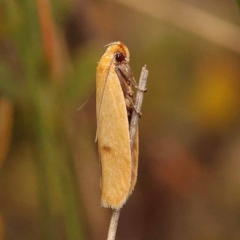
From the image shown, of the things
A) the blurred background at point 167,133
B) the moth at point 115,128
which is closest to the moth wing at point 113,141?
the moth at point 115,128

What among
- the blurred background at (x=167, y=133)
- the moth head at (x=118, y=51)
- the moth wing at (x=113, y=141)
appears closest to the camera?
the moth wing at (x=113, y=141)

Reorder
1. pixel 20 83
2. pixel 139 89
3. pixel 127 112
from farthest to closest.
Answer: pixel 20 83
pixel 127 112
pixel 139 89

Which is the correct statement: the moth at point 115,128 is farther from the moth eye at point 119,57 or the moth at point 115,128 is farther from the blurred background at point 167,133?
the blurred background at point 167,133

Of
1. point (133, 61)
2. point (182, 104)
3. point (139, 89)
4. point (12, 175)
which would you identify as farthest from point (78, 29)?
point (139, 89)

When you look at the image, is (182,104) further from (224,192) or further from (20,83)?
(20,83)

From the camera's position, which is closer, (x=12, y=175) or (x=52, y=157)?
(x=52, y=157)

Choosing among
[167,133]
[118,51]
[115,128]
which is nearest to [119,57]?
[118,51]

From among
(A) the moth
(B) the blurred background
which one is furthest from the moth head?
Answer: (B) the blurred background

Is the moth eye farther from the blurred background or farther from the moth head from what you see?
the blurred background

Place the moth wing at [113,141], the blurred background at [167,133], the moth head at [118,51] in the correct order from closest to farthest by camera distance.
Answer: the moth wing at [113,141]
the moth head at [118,51]
the blurred background at [167,133]
